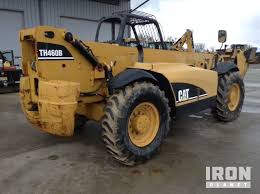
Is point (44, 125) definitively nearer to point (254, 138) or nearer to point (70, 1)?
point (254, 138)

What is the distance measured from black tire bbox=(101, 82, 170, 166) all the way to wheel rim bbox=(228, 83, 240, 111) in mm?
3220

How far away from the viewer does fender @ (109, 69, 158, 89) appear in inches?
172

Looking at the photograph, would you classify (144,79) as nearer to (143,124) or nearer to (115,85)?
(115,85)

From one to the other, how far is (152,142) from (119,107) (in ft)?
3.08

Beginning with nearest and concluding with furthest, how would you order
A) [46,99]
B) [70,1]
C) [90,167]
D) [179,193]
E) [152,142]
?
[179,193]
[46,99]
[90,167]
[152,142]
[70,1]

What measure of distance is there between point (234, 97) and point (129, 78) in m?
3.95

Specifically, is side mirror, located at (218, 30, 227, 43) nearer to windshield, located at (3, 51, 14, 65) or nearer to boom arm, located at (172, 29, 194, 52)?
boom arm, located at (172, 29, 194, 52)

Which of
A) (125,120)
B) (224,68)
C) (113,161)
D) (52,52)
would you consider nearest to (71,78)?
(52,52)

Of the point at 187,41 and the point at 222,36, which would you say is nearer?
the point at 187,41

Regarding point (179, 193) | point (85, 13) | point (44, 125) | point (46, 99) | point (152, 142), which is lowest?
point (179, 193)

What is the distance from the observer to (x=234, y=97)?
24.5 feet

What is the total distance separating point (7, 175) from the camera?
13.9 ft

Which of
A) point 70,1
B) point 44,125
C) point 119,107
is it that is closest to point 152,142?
point 119,107

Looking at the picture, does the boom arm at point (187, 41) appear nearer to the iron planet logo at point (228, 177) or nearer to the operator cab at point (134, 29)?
the operator cab at point (134, 29)
